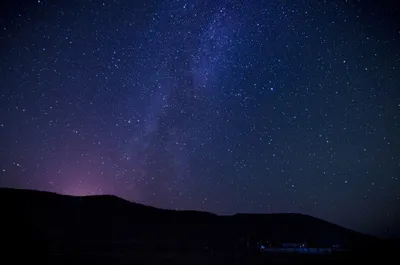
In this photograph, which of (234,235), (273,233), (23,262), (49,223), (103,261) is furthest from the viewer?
(273,233)

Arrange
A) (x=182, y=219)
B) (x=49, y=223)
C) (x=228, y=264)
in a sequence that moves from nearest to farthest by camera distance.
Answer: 1. (x=228, y=264)
2. (x=49, y=223)
3. (x=182, y=219)

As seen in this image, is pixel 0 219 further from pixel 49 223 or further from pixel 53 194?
pixel 53 194

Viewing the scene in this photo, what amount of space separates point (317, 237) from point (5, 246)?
45142 mm

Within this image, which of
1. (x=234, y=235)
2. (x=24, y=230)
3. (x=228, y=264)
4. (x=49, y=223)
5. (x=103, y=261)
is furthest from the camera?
(x=234, y=235)

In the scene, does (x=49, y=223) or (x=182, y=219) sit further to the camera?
(x=182, y=219)

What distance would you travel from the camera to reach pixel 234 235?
41500 mm

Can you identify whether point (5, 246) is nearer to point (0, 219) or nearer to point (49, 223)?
point (0, 219)

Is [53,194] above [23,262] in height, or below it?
above

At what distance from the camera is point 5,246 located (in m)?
10.8

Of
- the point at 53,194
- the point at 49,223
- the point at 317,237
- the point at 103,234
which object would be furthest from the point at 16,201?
the point at 317,237

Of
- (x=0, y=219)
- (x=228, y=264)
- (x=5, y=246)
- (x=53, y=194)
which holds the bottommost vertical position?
(x=228, y=264)

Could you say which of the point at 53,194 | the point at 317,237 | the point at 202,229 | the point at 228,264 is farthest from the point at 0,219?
the point at 317,237

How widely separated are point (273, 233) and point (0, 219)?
130 ft

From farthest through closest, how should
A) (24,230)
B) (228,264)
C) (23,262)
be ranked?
(228,264) < (24,230) < (23,262)
